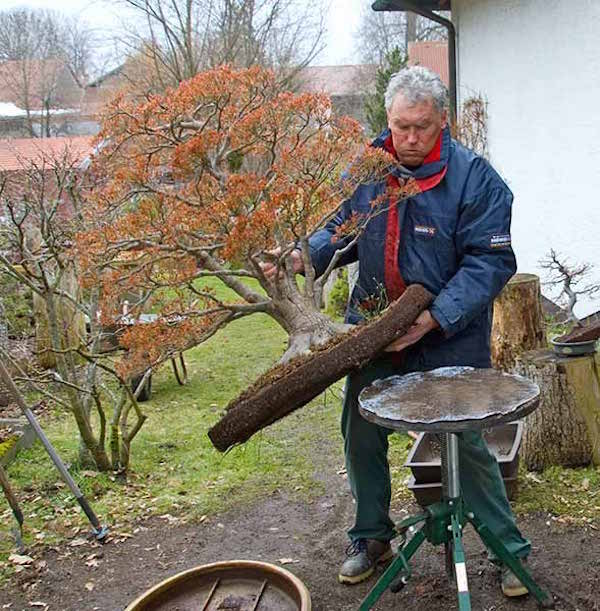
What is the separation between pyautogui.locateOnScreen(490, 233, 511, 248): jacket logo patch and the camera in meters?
2.79

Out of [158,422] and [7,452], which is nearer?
[7,452]

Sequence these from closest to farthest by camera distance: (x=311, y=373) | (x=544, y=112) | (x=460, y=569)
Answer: (x=460, y=569)
(x=311, y=373)
(x=544, y=112)

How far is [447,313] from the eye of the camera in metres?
2.75

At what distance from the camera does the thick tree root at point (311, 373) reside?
2674 mm

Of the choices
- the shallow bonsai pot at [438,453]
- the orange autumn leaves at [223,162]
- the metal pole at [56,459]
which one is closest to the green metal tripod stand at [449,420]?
the orange autumn leaves at [223,162]

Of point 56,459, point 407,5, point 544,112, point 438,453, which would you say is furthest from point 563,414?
point 407,5

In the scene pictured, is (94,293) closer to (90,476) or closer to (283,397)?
(90,476)

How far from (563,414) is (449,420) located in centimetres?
218

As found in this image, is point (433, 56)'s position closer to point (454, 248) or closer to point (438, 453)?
point (438, 453)

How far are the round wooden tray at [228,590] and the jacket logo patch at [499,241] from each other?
1.42m

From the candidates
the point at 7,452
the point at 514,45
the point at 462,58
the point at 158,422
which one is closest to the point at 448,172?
the point at 7,452

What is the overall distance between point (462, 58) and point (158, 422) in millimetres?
6779

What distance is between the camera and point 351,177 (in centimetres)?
300

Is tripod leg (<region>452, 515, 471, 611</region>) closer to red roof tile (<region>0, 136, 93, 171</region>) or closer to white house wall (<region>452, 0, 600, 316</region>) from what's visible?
red roof tile (<region>0, 136, 93, 171</region>)
